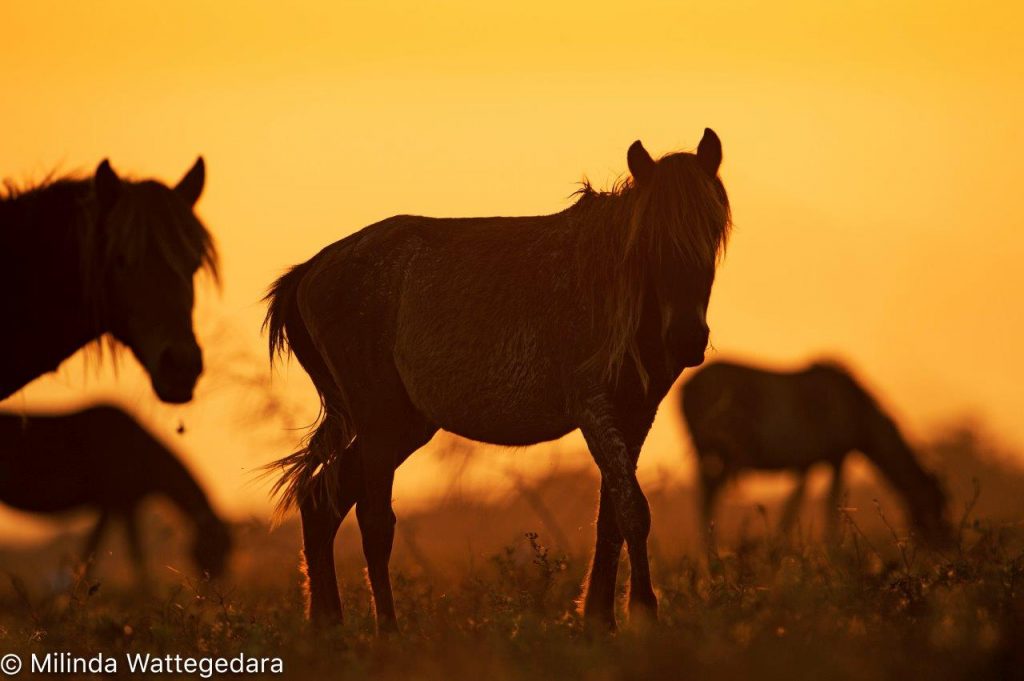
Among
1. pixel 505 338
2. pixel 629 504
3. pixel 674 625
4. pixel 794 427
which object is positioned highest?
pixel 505 338

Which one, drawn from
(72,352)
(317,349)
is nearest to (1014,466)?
(317,349)

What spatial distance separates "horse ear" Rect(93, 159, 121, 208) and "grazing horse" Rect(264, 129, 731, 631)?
2.20 m

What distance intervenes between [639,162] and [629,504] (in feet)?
5.82

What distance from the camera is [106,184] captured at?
7.75 metres

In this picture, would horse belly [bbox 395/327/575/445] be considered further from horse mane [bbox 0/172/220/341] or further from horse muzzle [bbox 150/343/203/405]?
horse muzzle [bbox 150/343/203/405]

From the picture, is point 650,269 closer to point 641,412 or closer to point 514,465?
point 641,412

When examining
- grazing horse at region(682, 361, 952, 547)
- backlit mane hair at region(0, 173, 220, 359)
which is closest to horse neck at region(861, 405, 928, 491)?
grazing horse at region(682, 361, 952, 547)

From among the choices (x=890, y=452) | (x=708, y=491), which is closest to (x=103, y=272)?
(x=708, y=491)

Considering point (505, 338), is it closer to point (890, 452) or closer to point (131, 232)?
point (131, 232)

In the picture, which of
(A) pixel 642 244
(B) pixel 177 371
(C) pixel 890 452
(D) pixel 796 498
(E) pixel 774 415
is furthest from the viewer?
(D) pixel 796 498

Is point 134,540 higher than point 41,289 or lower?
lower

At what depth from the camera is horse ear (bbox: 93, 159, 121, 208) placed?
7.70 m

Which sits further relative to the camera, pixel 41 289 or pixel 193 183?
pixel 193 183

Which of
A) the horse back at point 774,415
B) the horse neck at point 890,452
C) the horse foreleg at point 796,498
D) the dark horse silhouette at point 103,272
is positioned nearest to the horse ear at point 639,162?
the dark horse silhouette at point 103,272
